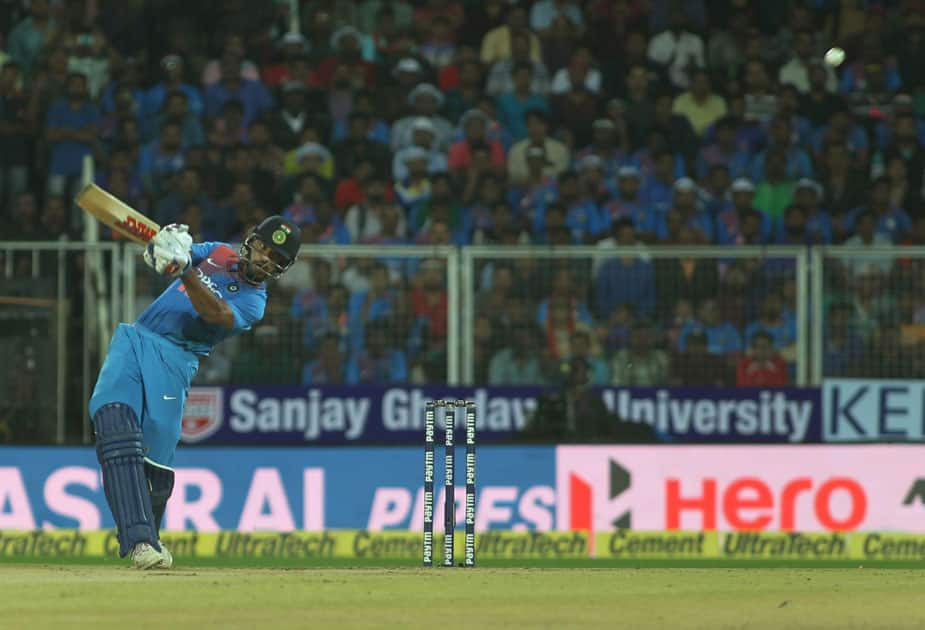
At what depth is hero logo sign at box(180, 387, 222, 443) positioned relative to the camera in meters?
16.0

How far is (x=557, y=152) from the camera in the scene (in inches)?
736

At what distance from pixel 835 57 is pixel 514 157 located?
182 inches

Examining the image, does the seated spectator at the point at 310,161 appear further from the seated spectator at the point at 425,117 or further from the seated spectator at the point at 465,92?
the seated spectator at the point at 465,92

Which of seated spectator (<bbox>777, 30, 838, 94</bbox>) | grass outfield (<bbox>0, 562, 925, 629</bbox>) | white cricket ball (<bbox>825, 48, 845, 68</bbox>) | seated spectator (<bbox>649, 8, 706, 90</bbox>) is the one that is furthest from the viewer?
white cricket ball (<bbox>825, 48, 845, 68</bbox>)

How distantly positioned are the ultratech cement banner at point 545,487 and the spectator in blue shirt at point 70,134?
3.96 meters

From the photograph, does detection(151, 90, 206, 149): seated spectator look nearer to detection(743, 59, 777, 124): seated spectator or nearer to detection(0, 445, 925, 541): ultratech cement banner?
detection(0, 445, 925, 541): ultratech cement banner

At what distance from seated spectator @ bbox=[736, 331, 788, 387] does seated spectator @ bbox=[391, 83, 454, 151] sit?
13.4ft

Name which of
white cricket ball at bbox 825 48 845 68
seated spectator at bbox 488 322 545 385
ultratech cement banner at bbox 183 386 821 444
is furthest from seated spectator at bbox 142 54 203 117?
white cricket ball at bbox 825 48 845 68

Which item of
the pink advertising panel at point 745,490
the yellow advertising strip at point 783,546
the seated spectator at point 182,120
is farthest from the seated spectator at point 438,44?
the yellow advertising strip at point 783,546

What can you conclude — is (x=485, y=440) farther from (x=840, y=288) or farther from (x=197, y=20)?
(x=197, y=20)

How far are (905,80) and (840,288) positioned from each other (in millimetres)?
5028

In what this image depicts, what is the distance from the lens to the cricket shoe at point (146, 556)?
10062mm

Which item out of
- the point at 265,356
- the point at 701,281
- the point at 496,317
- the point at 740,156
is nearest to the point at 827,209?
the point at 740,156

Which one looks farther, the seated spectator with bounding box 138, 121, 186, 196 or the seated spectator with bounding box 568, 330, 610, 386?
the seated spectator with bounding box 138, 121, 186, 196
